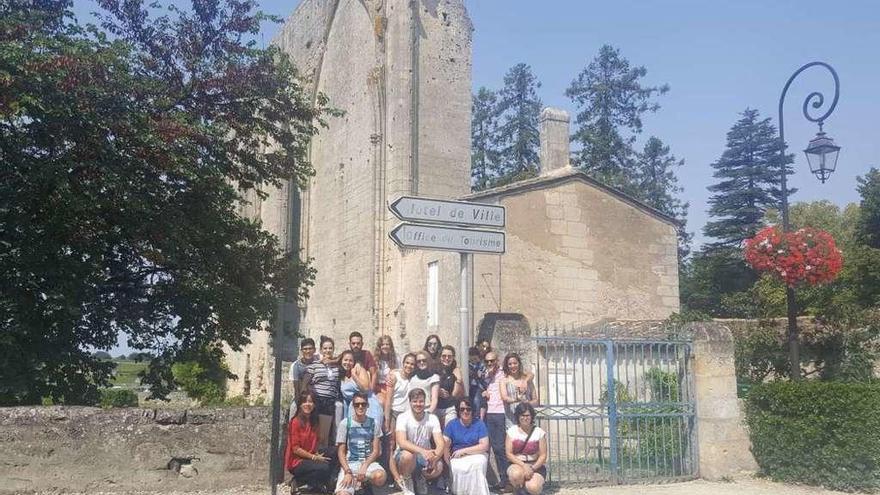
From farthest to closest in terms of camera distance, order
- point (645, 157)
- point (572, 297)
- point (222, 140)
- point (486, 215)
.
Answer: point (645, 157) → point (572, 297) → point (222, 140) → point (486, 215)

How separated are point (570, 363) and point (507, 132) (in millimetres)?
32844

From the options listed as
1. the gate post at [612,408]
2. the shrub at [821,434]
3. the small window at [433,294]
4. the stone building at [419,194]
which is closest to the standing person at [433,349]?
the gate post at [612,408]

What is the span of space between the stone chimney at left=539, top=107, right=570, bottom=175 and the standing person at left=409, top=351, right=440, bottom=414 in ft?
36.6

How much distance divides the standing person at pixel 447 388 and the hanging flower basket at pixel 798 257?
5.08 m

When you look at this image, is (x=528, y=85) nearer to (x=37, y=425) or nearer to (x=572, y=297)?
(x=572, y=297)

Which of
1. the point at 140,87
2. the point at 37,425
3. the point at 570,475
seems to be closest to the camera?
the point at 37,425

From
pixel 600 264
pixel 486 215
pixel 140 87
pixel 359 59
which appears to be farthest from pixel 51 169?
pixel 359 59

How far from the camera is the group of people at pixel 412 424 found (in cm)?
747

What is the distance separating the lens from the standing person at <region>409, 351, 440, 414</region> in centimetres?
805

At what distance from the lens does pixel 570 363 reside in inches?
376

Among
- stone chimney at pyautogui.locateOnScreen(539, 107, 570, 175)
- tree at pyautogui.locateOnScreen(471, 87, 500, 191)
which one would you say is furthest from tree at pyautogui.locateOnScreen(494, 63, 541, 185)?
stone chimney at pyautogui.locateOnScreen(539, 107, 570, 175)

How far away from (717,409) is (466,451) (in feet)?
11.9

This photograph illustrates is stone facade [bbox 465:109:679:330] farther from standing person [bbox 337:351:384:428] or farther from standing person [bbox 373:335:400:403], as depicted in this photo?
standing person [bbox 337:351:384:428]

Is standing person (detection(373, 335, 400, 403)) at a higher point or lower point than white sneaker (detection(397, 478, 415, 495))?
higher
